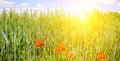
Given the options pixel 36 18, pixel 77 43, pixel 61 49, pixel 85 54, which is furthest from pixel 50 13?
pixel 61 49

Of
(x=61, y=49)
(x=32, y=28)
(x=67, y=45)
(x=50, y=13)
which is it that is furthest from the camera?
(x=50, y=13)

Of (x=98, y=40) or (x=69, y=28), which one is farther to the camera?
(x=69, y=28)

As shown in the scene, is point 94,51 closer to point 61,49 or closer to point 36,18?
point 61,49

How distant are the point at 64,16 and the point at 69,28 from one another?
856 mm

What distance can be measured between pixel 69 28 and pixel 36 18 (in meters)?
1.24

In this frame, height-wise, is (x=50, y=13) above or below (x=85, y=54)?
above

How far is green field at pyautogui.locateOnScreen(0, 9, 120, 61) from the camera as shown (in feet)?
14.3

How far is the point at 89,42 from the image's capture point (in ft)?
15.8

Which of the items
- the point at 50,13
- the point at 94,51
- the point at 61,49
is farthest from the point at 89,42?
the point at 50,13

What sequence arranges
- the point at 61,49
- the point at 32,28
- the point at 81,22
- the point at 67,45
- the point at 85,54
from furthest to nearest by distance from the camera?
the point at 81,22, the point at 32,28, the point at 67,45, the point at 85,54, the point at 61,49

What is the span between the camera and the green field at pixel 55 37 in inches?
171

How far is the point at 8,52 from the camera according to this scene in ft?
13.6

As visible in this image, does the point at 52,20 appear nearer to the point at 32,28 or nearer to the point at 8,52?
the point at 32,28

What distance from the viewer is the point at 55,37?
5.37 metres
